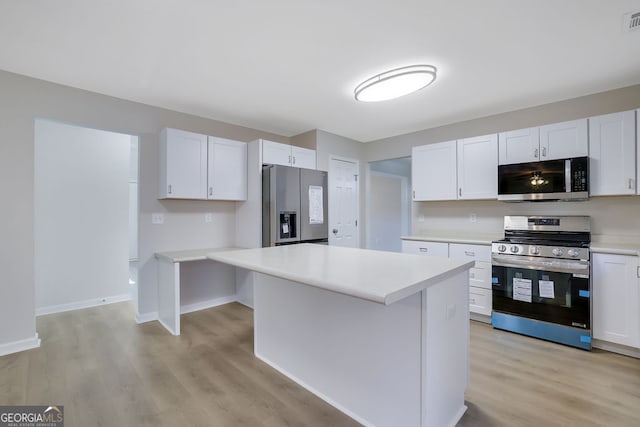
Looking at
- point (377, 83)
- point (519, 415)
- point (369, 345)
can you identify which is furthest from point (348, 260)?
point (377, 83)

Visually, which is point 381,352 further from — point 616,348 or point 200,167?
point 200,167

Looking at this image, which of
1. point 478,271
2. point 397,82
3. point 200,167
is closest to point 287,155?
point 200,167

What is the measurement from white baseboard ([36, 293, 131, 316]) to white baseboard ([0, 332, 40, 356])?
1112mm

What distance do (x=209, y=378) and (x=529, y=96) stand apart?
405 cm

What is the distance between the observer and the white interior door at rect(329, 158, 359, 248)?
445 centimetres

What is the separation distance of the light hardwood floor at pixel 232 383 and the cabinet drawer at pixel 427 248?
0.95 m

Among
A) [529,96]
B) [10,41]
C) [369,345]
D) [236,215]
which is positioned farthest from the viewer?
[236,215]

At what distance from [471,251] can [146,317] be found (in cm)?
379

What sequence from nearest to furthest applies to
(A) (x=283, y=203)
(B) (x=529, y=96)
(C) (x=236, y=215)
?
(B) (x=529, y=96), (A) (x=283, y=203), (C) (x=236, y=215)

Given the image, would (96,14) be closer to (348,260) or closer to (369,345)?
(348,260)

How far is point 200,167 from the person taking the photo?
341 cm

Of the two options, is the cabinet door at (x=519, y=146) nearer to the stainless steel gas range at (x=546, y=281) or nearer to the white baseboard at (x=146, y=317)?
the stainless steel gas range at (x=546, y=281)

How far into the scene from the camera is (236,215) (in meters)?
4.07

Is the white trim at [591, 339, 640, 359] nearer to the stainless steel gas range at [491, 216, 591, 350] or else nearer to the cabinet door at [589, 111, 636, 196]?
the stainless steel gas range at [491, 216, 591, 350]
